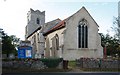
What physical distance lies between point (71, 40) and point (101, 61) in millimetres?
14072


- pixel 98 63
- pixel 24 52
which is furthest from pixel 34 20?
pixel 98 63

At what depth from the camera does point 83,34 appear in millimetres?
45906

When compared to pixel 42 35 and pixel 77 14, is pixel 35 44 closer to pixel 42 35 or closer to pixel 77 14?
pixel 42 35

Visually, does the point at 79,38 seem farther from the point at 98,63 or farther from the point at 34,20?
the point at 34,20

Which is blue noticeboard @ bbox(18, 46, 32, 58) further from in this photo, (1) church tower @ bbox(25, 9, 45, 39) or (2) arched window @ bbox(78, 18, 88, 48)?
(1) church tower @ bbox(25, 9, 45, 39)

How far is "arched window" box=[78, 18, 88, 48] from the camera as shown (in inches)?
1795

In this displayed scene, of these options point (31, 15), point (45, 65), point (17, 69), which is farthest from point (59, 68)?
point (31, 15)

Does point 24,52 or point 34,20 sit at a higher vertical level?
point 34,20

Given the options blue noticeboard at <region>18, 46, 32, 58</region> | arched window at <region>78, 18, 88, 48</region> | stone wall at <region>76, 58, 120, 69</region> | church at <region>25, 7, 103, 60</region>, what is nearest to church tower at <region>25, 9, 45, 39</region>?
church at <region>25, 7, 103, 60</region>

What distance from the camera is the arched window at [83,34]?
4559cm

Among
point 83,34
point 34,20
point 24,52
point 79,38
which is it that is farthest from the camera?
point 34,20

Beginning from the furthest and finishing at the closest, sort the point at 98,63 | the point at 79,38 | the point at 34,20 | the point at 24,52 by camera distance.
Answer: the point at 34,20, the point at 79,38, the point at 24,52, the point at 98,63

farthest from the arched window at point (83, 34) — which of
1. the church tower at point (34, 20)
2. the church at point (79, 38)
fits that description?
the church tower at point (34, 20)

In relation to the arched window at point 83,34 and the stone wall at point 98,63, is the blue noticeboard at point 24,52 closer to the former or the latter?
the stone wall at point 98,63
